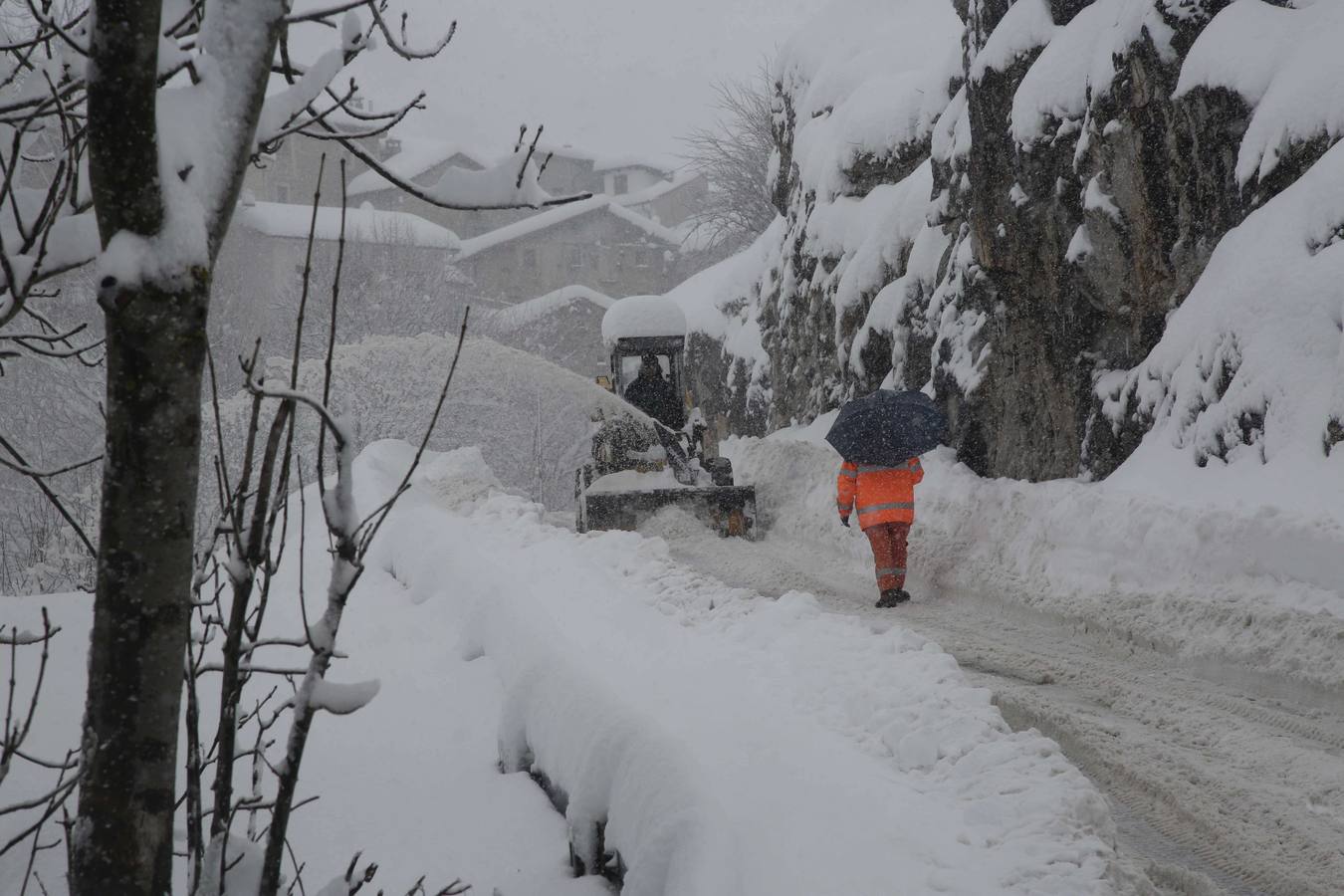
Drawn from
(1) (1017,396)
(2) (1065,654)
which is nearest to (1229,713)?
(2) (1065,654)

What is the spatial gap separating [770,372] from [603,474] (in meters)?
8.40

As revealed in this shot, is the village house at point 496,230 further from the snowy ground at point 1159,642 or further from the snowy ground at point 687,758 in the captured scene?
the snowy ground at point 687,758

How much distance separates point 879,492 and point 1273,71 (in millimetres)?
4686

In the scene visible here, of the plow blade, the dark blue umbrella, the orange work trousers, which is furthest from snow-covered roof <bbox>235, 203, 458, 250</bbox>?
the orange work trousers

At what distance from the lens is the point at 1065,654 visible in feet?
21.7

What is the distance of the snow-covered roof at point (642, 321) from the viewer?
48.6 feet

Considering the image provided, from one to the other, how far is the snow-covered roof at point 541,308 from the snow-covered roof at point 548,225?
328 inches

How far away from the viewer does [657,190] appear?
62.9 metres

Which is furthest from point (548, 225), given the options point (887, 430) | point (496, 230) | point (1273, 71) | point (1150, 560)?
point (1150, 560)

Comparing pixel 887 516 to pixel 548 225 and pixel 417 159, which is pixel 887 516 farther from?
pixel 417 159

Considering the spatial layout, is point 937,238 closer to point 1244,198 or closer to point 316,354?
point 1244,198

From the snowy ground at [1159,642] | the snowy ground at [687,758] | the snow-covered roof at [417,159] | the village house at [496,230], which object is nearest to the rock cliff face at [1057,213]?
the snowy ground at [1159,642]

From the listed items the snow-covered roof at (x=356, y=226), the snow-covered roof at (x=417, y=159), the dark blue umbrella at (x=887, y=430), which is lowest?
the dark blue umbrella at (x=887, y=430)

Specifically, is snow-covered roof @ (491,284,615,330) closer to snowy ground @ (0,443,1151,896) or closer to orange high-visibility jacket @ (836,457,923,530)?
orange high-visibility jacket @ (836,457,923,530)
